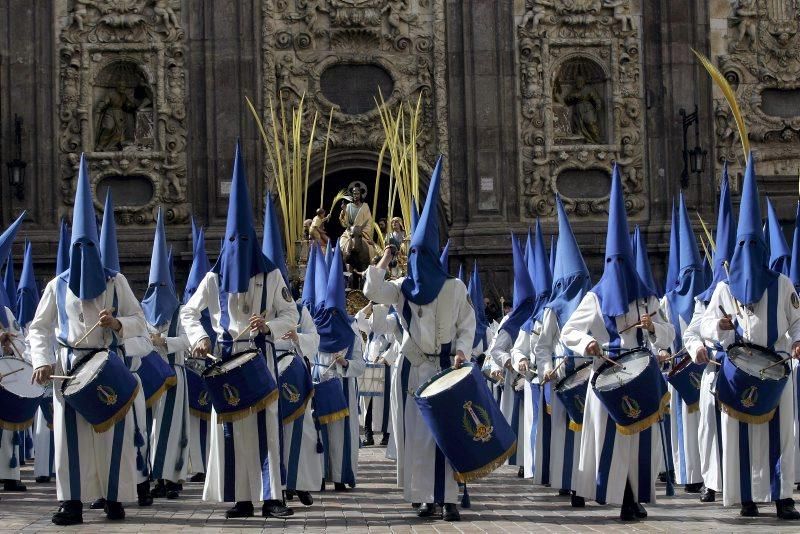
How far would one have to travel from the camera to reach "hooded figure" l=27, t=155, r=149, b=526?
38.3ft

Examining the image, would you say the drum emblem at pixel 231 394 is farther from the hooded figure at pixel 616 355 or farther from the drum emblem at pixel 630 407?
the drum emblem at pixel 630 407

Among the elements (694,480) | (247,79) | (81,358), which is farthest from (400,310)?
(247,79)

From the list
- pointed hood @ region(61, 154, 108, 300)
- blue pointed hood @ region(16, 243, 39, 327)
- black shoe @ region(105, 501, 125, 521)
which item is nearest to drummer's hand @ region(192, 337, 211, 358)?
pointed hood @ region(61, 154, 108, 300)

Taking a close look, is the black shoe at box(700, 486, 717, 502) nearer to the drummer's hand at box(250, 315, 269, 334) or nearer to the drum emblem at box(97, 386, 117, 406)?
the drummer's hand at box(250, 315, 269, 334)

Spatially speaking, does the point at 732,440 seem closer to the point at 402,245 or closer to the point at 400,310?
the point at 400,310

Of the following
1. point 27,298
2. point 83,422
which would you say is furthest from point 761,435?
point 27,298

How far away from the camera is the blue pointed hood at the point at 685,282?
51.1 feet

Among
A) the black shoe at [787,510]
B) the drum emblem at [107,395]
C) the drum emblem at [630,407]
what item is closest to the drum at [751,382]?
the black shoe at [787,510]

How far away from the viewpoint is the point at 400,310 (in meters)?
12.6

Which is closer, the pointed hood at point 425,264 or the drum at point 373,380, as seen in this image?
the pointed hood at point 425,264

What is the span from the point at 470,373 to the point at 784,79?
21.2 m

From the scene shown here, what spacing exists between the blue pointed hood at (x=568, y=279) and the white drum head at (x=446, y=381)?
80.9 inches

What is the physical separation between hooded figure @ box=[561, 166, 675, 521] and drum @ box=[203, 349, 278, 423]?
231cm

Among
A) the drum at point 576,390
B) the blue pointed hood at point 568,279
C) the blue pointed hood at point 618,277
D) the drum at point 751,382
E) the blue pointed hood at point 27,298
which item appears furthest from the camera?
the blue pointed hood at point 27,298
